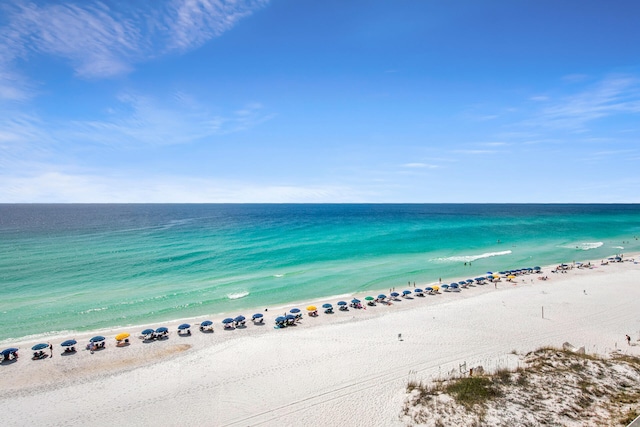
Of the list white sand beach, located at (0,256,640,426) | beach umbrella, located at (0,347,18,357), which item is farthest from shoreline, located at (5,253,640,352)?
beach umbrella, located at (0,347,18,357)

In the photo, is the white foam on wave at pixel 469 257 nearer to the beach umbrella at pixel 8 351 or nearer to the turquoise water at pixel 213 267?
the turquoise water at pixel 213 267

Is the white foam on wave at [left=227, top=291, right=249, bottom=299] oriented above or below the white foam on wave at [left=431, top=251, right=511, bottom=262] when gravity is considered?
below

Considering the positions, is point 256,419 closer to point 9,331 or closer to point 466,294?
point 9,331

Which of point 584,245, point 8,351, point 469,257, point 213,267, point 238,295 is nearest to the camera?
point 8,351

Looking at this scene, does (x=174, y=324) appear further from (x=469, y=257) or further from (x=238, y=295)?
(x=469, y=257)

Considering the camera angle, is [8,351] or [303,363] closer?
[303,363]

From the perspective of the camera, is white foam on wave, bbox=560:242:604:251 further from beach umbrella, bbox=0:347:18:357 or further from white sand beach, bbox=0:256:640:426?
beach umbrella, bbox=0:347:18:357

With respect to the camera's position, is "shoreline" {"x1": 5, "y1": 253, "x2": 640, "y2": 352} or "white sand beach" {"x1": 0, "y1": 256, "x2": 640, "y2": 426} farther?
"shoreline" {"x1": 5, "y1": 253, "x2": 640, "y2": 352}

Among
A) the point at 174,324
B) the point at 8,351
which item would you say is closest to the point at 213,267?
the point at 174,324

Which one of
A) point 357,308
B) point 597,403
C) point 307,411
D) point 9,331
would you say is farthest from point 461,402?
point 9,331
